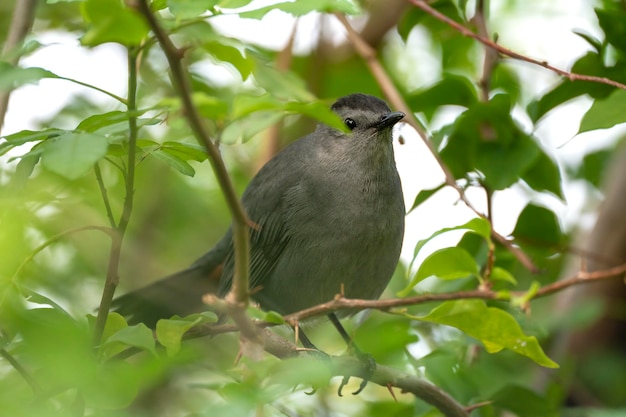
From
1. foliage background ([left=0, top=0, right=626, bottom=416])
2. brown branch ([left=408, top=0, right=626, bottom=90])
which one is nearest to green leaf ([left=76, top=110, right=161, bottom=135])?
foliage background ([left=0, top=0, right=626, bottom=416])

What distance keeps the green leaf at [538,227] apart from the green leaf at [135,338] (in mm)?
1785

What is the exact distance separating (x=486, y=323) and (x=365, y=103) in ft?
6.38

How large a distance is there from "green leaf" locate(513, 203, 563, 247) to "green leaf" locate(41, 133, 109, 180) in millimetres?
1979

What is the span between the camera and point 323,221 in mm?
3682

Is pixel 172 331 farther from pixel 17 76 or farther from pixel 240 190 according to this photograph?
pixel 240 190

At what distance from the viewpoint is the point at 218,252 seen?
4273 millimetres

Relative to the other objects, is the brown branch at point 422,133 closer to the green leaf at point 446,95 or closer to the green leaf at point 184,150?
the green leaf at point 446,95

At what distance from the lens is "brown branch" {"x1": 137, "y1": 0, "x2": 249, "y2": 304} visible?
133cm

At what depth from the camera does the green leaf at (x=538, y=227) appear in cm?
328

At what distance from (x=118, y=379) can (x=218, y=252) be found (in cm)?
284

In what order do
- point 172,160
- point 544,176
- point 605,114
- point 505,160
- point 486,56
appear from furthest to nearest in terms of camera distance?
point 486,56
point 544,176
point 505,160
point 605,114
point 172,160

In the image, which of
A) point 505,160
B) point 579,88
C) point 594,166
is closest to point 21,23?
point 505,160

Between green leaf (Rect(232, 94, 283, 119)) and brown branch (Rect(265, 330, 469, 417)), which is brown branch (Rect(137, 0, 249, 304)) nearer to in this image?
green leaf (Rect(232, 94, 283, 119))

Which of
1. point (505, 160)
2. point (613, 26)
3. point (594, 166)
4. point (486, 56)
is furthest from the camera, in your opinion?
point (594, 166)
